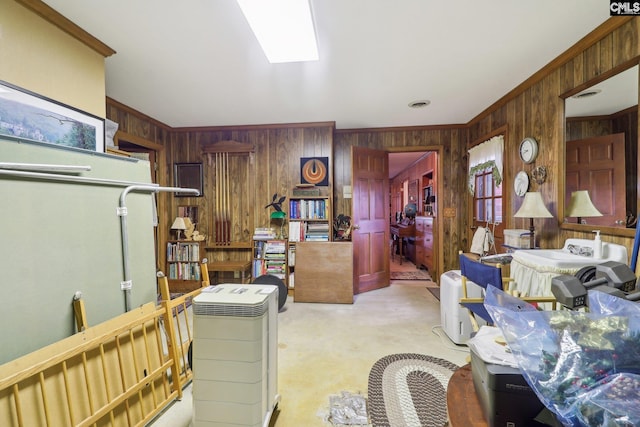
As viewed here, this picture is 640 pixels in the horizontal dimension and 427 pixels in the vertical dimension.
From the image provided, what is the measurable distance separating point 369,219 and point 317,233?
82cm

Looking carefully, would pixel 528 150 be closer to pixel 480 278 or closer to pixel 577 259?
pixel 577 259

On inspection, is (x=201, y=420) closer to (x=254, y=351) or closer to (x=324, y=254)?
(x=254, y=351)

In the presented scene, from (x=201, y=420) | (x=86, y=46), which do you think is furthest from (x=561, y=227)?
(x=86, y=46)

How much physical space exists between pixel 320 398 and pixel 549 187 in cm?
266

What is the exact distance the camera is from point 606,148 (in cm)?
185

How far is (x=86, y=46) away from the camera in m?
1.89

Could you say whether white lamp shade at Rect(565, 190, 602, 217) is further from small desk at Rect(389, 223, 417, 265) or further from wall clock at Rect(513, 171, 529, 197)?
small desk at Rect(389, 223, 417, 265)

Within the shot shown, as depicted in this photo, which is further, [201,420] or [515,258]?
[515,258]

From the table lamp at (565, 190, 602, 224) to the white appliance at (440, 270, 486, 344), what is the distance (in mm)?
960

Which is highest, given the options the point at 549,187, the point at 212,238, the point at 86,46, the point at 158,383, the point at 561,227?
the point at 86,46

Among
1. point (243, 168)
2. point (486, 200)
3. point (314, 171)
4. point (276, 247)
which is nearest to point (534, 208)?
point (486, 200)

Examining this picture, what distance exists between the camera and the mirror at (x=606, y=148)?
168 cm

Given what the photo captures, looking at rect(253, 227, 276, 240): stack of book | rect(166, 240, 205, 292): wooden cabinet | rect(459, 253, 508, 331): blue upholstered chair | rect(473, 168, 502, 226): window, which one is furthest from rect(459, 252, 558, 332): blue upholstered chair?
rect(166, 240, 205, 292): wooden cabinet

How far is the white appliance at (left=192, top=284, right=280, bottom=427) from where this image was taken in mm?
1253
